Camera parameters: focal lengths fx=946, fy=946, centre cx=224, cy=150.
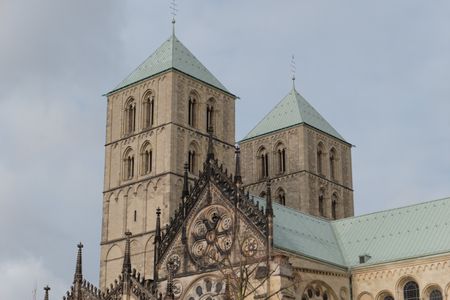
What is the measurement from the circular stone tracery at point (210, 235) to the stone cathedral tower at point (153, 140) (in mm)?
17982

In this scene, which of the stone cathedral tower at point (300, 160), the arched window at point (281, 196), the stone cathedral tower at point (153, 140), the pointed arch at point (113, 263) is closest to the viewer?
the stone cathedral tower at point (153, 140)

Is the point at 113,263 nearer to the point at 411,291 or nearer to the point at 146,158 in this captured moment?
the point at 146,158

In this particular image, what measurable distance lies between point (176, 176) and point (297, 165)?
50.8 ft

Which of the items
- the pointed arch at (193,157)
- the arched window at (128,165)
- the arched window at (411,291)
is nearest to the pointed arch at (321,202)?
the pointed arch at (193,157)

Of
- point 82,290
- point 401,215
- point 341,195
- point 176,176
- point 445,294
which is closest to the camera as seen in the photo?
point 445,294

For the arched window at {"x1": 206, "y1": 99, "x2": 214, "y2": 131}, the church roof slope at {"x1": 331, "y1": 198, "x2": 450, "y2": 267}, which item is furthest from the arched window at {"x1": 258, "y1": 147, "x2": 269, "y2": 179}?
the church roof slope at {"x1": 331, "y1": 198, "x2": 450, "y2": 267}

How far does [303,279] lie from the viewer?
67250 millimetres

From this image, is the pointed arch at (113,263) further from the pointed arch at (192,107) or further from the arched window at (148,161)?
the pointed arch at (192,107)

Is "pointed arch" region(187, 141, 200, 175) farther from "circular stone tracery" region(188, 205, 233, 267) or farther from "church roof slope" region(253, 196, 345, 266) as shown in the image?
"circular stone tracery" region(188, 205, 233, 267)

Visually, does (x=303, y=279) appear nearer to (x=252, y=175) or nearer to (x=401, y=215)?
(x=401, y=215)

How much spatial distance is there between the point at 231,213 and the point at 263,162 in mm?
35343

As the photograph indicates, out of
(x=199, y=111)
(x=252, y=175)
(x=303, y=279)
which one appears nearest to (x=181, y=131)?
(x=199, y=111)

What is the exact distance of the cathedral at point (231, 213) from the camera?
6712cm

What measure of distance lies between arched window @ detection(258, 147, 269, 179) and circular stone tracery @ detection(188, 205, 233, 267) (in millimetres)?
32031
